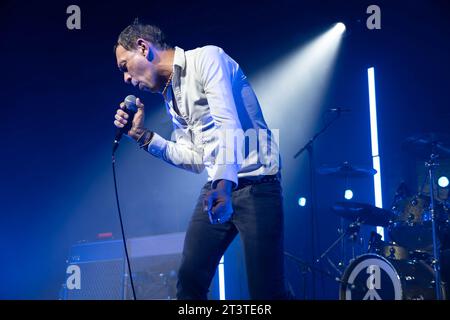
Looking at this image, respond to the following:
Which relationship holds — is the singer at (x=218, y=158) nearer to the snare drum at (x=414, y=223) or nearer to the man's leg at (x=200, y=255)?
the man's leg at (x=200, y=255)

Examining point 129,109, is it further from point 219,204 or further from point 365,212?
point 365,212

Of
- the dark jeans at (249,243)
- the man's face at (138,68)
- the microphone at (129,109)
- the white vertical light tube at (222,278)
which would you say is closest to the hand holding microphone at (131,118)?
the microphone at (129,109)

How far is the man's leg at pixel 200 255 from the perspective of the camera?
2.39m

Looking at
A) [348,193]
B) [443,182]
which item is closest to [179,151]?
[443,182]

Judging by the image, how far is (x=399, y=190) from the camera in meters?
5.52

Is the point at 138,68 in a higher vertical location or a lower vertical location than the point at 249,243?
higher

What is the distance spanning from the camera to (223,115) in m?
2.23

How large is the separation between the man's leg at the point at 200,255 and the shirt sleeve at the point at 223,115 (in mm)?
295

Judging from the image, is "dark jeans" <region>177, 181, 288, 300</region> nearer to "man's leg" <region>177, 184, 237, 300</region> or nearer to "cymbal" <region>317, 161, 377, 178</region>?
"man's leg" <region>177, 184, 237, 300</region>

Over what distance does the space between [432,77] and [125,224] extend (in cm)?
355

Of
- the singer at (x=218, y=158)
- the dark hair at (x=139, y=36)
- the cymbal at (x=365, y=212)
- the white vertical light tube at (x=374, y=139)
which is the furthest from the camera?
the white vertical light tube at (x=374, y=139)

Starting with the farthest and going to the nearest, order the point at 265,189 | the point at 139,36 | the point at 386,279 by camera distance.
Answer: the point at 386,279, the point at 139,36, the point at 265,189

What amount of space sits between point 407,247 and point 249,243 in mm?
3329

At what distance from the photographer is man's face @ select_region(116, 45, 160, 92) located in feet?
8.54
